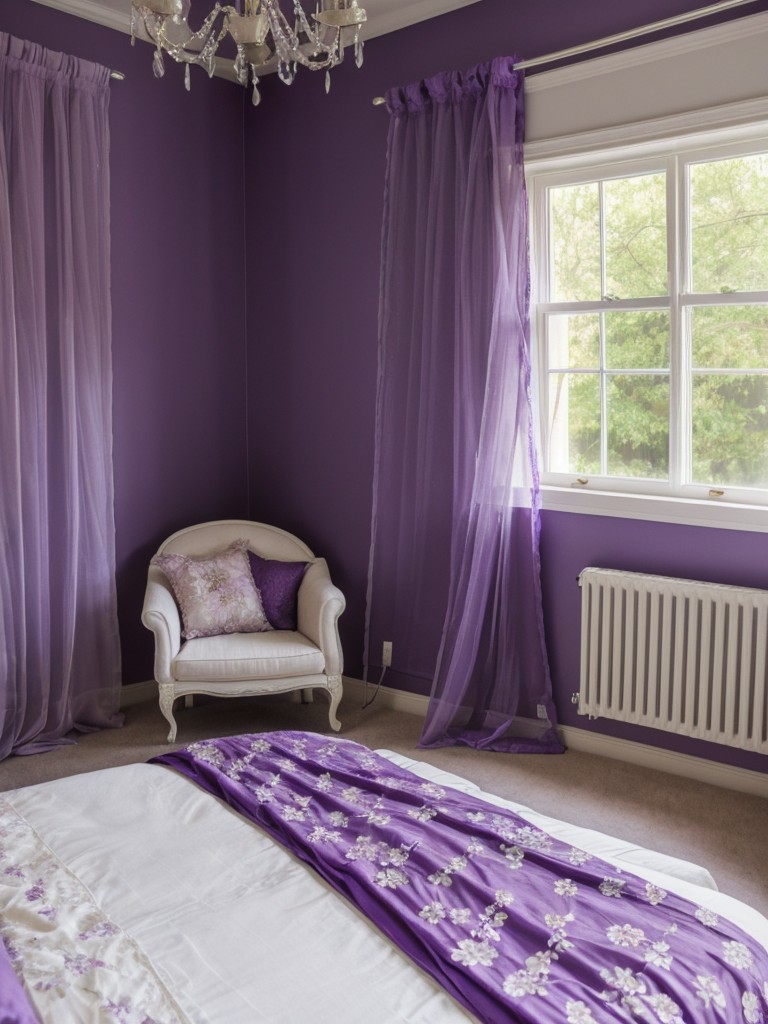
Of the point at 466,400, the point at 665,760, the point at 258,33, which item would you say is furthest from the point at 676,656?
the point at 258,33

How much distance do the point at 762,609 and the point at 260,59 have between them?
2.27m

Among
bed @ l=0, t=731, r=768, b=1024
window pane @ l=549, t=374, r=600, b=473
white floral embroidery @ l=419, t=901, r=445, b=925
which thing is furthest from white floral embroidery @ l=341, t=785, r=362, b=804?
window pane @ l=549, t=374, r=600, b=473

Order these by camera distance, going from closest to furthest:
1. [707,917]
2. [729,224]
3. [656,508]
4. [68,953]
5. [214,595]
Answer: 1. [68,953]
2. [707,917]
3. [729,224]
4. [656,508]
5. [214,595]

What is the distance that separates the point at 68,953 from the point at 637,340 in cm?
287

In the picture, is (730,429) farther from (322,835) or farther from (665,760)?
(322,835)

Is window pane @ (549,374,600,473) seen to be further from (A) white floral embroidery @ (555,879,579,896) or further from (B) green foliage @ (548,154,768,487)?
(A) white floral embroidery @ (555,879,579,896)

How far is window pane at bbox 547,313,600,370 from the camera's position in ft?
12.1

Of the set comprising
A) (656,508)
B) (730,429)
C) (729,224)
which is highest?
(729,224)

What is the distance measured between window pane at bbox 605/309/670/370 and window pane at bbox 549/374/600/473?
12 centimetres

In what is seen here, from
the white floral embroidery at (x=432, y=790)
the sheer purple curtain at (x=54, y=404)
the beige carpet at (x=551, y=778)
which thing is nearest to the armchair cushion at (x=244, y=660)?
the beige carpet at (x=551, y=778)

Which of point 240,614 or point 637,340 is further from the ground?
point 637,340

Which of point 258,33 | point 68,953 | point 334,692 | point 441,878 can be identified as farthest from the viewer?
point 334,692

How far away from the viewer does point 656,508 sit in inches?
136

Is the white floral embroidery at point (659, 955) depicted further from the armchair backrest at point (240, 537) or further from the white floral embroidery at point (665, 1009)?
the armchair backrest at point (240, 537)
